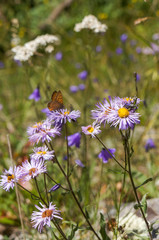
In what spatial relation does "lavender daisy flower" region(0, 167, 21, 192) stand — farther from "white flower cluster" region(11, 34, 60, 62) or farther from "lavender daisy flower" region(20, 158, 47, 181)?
"white flower cluster" region(11, 34, 60, 62)

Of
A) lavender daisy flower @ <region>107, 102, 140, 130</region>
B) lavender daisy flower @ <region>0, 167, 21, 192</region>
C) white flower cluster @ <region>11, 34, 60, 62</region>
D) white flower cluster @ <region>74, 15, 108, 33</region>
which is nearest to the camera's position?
lavender daisy flower @ <region>107, 102, 140, 130</region>

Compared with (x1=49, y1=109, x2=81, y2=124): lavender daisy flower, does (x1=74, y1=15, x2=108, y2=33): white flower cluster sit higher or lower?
higher

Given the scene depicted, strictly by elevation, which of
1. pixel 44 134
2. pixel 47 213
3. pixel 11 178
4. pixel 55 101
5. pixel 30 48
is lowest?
pixel 47 213

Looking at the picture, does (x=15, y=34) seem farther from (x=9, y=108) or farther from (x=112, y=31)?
(x=112, y=31)

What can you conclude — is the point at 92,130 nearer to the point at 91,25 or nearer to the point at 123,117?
the point at 123,117

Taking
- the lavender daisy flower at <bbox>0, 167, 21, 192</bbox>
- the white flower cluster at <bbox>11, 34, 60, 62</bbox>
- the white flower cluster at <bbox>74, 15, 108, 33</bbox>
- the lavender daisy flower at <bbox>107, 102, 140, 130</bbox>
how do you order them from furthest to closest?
the white flower cluster at <bbox>74, 15, 108, 33</bbox> → the white flower cluster at <bbox>11, 34, 60, 62</bbox> → the lavender daisy flower at <bbox>0, 167, 21, 192</bbox> → the lavender daisy flower at <bbox>107, 102, 140, 130</bbox>

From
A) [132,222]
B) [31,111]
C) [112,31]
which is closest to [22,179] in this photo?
[132,222]

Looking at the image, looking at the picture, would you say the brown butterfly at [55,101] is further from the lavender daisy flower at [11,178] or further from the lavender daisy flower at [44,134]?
the lavender daisy flower at [11,178]

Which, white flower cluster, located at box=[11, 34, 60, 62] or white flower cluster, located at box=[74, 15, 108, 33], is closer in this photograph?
white flower cluster, located at box=[11, 34, 60, 62]

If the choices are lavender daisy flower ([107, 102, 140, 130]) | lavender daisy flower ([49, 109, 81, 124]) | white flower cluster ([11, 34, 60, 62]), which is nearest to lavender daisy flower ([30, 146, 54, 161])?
lavender daisy flower ([49, 109, 81, 124])

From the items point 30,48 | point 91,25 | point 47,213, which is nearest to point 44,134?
point 47,213
